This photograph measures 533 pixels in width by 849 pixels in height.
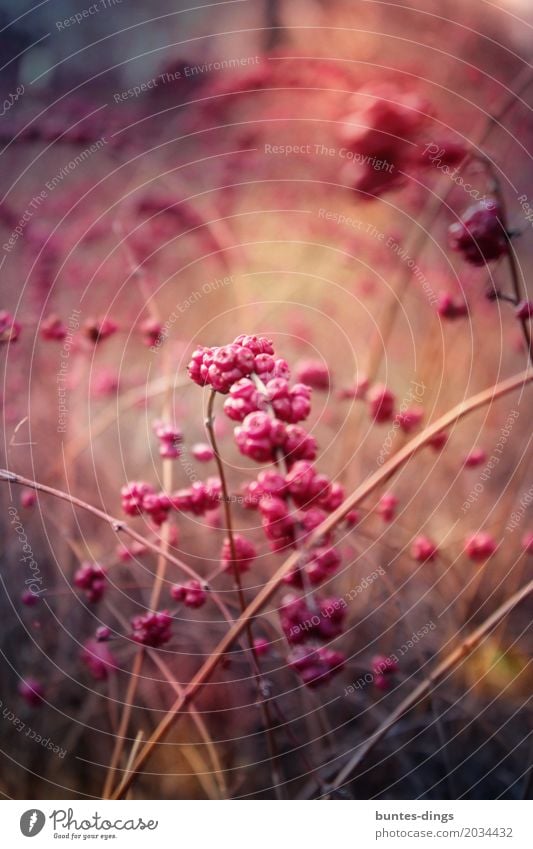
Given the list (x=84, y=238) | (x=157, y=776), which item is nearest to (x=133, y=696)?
(x=157, y=776)

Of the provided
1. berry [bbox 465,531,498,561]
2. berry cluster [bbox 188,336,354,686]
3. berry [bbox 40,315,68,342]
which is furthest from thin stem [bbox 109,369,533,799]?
berry [bbox 40,315,68,342]

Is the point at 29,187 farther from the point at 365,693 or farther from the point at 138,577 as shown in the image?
the point at 365,693

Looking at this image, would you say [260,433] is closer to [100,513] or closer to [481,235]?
[100,513]

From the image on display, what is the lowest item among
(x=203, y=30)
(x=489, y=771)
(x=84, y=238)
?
(x=489, y=771)

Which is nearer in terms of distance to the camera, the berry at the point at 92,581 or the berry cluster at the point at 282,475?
the berry cluster at the point at 282,475
